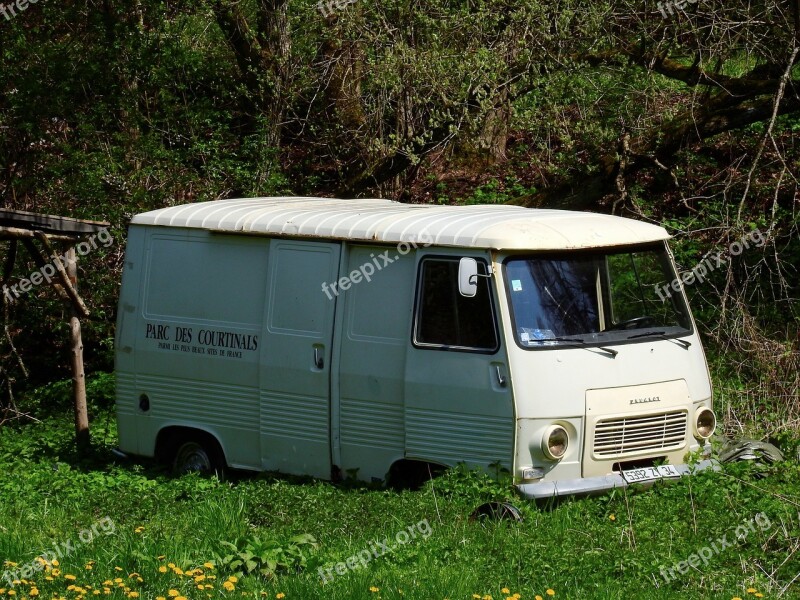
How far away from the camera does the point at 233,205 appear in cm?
1029

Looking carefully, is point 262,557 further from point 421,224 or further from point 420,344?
point 421,224

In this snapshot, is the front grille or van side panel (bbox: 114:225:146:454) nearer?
the front grille

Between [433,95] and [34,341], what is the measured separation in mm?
6917

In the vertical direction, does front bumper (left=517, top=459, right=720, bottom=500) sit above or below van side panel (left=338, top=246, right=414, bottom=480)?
below

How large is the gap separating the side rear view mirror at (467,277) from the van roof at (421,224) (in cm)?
19

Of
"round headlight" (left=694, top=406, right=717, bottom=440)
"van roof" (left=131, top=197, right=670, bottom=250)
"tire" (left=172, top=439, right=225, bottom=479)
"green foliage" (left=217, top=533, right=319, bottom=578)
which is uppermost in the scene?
"van roof" (left=131, top=197, right=670, bottom=250)

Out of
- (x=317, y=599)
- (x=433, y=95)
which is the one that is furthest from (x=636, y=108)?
(x=317, y=599)

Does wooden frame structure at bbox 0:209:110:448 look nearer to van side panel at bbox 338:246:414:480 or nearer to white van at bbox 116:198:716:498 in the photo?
white van at bbox 116:198:716:498

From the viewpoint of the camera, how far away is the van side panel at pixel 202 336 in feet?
31.4

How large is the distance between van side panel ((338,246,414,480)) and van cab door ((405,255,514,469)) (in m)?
0.13

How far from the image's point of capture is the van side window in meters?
8.23

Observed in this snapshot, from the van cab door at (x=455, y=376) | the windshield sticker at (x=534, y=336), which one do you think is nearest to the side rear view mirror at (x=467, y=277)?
the van cab door at (x=455, y=376)

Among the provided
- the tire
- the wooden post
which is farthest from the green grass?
the wooden post

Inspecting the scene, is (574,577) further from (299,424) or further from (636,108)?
(636,108)
